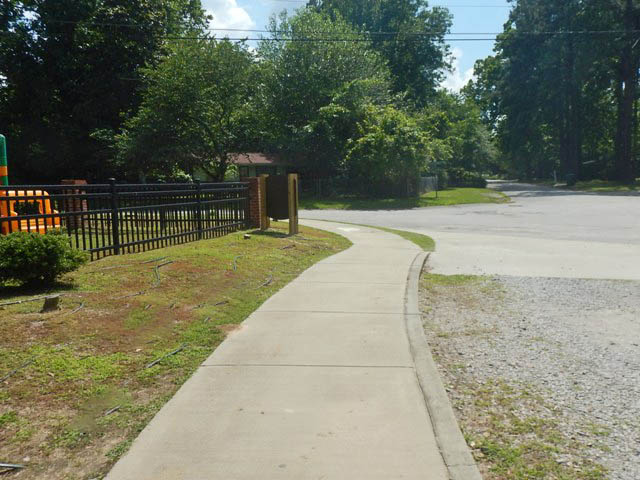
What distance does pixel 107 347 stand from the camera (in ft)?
17.8

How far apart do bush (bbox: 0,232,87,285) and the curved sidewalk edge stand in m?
4.40

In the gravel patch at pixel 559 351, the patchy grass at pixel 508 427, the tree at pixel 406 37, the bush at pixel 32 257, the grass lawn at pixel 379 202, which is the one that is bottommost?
the gravel patch at pixel 559 351

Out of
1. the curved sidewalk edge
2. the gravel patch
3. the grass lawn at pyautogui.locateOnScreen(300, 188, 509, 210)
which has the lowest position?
the gravel patch

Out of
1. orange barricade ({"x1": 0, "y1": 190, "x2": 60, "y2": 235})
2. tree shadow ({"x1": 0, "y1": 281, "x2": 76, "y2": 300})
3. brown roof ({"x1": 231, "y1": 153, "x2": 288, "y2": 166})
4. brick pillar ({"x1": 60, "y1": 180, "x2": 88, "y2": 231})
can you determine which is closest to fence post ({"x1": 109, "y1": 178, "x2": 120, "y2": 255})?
brick pillar ({"x1": 60, "y1": 180, "x2": 88, "y2": 231})

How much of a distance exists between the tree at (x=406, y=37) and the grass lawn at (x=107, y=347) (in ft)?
178

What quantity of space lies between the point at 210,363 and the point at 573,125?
59924 mm

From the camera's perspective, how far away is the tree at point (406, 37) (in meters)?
59.8

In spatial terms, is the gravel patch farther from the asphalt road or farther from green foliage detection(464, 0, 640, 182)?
green foliage detection(464, 0, 640, 182)

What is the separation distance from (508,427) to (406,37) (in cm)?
5908

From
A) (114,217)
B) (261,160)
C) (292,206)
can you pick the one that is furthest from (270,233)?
(261,160)

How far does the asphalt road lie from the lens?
11.0 m

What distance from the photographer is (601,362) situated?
5.36 metres

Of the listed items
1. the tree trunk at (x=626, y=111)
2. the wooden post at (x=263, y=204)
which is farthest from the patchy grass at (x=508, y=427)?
the tree trunk at (x=626, y=111)

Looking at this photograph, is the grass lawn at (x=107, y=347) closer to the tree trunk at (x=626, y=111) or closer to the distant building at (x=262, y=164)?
the distant building at (x=262, y=164)
